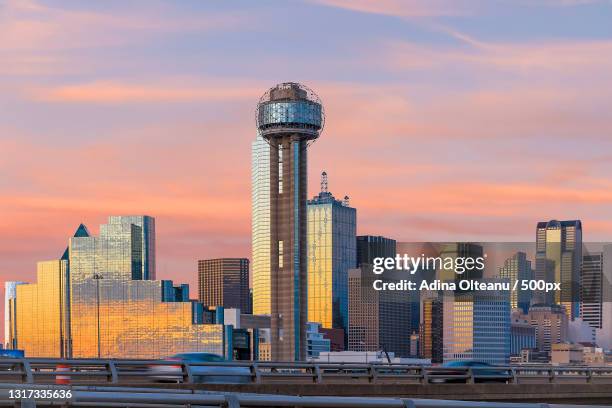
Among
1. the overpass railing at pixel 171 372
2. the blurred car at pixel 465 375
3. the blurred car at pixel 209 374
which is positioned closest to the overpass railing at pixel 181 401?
the overpass railing at pixel 171 372

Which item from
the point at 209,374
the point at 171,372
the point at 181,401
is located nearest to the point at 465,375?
the point at 209,374

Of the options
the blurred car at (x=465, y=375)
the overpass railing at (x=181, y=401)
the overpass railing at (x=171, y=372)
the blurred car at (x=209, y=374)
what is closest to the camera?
the overpass railing at (x=181, y=401)

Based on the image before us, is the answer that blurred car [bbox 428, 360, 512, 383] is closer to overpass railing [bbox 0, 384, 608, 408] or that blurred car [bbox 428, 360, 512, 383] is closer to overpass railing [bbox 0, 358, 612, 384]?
overpass railing [bbox 0, 358, 612, 384]

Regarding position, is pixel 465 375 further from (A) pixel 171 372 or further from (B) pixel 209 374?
(A) pixel 171 372

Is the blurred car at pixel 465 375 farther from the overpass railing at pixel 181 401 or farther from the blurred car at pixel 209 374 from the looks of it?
the overpass railing at pixel 181 401

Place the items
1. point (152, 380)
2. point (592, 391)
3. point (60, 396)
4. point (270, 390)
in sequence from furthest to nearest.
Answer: point (592, 391)
point (152, 380)
point (270, 390)
point (60, 396)

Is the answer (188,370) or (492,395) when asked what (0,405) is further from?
(492,395)

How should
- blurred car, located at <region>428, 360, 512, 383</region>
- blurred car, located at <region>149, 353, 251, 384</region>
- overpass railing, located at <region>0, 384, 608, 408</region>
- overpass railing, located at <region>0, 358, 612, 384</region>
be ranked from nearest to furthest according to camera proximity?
1. overpass railing, located at <region>0, 384, 608, 408</region>
2. overpass railing, located at <region>0, 358, 612, 384</region>
3. blurred car, located at <region>149, 353, 251, 384</region>
4. blurred car, located at <region>428, 360, 512, 383</region>

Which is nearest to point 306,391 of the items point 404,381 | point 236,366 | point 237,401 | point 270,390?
point 270,390

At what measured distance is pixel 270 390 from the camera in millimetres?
36406

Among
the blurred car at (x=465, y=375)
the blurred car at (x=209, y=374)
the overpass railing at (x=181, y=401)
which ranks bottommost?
the blurred car at (x=465, y=375)

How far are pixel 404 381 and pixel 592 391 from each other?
A: 6837 mm

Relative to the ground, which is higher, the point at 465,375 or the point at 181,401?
the point at 181,401

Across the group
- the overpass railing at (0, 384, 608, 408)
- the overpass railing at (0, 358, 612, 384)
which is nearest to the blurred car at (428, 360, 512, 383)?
the overpass railing at (0, 358, 612, 384)
